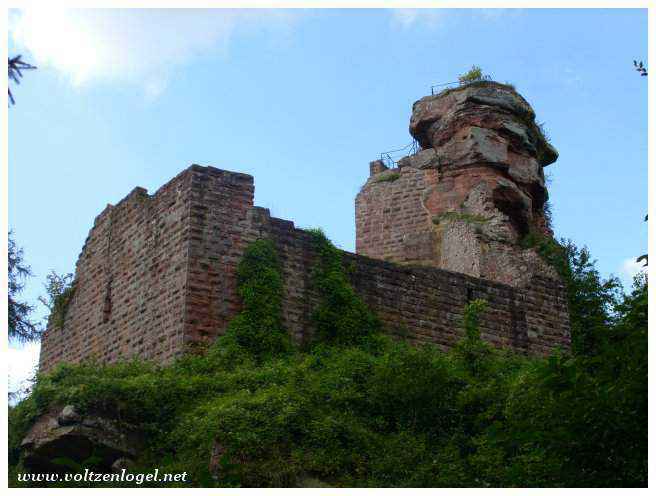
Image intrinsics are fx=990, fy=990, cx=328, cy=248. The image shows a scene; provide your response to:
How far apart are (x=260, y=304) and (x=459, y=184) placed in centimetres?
838

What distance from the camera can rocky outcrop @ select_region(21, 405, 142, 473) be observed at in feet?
36.6

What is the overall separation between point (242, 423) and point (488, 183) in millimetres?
11929

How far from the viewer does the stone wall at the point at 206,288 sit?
14.9m

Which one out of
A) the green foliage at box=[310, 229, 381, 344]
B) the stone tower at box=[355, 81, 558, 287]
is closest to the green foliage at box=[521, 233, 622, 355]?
the stone tower at box=[355, 81, 558, 287]

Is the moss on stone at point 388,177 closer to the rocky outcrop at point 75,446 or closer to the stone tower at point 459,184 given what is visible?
the stone tower at point 459,184

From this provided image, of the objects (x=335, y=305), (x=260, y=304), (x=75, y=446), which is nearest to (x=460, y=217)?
(x=335, y=305)

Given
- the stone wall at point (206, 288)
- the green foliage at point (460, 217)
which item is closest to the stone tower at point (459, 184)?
the green foliage at point (460, 217)

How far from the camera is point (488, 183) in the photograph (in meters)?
21.7

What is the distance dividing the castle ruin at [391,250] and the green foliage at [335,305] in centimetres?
19

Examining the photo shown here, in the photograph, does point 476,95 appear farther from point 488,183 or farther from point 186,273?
point 186,273

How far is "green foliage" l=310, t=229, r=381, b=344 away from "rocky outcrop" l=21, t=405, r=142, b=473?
192 inches

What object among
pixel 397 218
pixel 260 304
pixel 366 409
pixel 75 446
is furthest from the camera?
pixel 397 218

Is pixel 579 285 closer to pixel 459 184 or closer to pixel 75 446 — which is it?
pixel 459 184

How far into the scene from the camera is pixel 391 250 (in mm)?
22047
